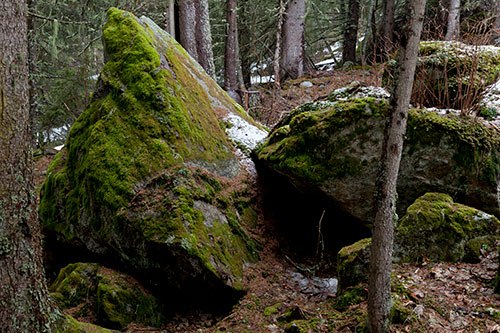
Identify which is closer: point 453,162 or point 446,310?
point 446,310

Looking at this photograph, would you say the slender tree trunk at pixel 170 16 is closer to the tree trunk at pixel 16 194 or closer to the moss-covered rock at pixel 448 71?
the moss-covered rock at pixel 448 71

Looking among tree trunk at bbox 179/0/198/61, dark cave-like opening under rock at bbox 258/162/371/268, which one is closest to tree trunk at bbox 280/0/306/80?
tree trunk at bbox 179/0/198/61

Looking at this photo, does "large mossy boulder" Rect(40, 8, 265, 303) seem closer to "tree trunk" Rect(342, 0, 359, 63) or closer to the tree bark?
the tree bark

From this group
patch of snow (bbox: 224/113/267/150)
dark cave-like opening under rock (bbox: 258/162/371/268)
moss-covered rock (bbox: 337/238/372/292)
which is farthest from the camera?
patch of snow (bbox: 224/113/267/150)

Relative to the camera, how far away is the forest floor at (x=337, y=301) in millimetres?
3102

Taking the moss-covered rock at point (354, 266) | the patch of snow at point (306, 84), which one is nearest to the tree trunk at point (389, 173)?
the moss-covered rock at point (354, 266)

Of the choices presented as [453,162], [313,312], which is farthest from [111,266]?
[453,162]

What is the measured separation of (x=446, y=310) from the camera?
126 inches

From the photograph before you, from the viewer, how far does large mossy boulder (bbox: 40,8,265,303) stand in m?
4.22

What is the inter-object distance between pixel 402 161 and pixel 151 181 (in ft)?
11.2

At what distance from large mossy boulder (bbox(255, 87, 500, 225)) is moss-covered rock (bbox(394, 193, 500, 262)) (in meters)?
0.69

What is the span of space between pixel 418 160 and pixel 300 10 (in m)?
10.8

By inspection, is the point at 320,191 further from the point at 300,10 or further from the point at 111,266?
the point at 300,10

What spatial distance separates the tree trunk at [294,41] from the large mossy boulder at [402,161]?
9.74 metres
